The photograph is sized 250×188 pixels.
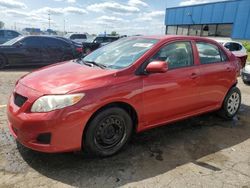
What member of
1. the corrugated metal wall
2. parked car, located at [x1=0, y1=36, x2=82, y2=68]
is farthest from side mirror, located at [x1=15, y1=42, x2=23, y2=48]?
the corrugated metal wall

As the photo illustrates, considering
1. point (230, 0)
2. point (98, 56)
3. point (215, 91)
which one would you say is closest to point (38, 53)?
point (98, 56)

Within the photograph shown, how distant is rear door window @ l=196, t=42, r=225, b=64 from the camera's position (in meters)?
4.63

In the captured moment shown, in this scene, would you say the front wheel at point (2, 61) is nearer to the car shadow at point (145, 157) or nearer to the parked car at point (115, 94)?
the parked car at point (115, 94)

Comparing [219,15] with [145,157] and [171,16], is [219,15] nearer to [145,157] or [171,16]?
[171,16]

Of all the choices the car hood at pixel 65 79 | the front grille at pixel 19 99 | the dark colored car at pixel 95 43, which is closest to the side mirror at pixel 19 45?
the car hood at pixel 65 79

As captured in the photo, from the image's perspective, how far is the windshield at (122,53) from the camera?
3.83 meters

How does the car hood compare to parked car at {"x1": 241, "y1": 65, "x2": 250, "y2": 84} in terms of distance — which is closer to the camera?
the car hood

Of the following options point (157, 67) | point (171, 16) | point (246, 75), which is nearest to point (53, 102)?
point (157, 67)

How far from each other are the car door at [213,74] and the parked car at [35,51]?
8576 millimetres

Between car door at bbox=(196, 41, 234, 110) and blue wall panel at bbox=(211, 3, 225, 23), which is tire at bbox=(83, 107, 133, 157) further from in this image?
blue wall panel at bbox=(211, 3, 225, 23)

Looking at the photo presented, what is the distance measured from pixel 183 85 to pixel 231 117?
1895 millimetres

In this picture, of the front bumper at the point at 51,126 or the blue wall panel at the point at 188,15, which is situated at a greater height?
the blue wall panel at the point at 188,15

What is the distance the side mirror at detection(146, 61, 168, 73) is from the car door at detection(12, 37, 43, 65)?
29.4ft

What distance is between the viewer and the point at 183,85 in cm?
416
